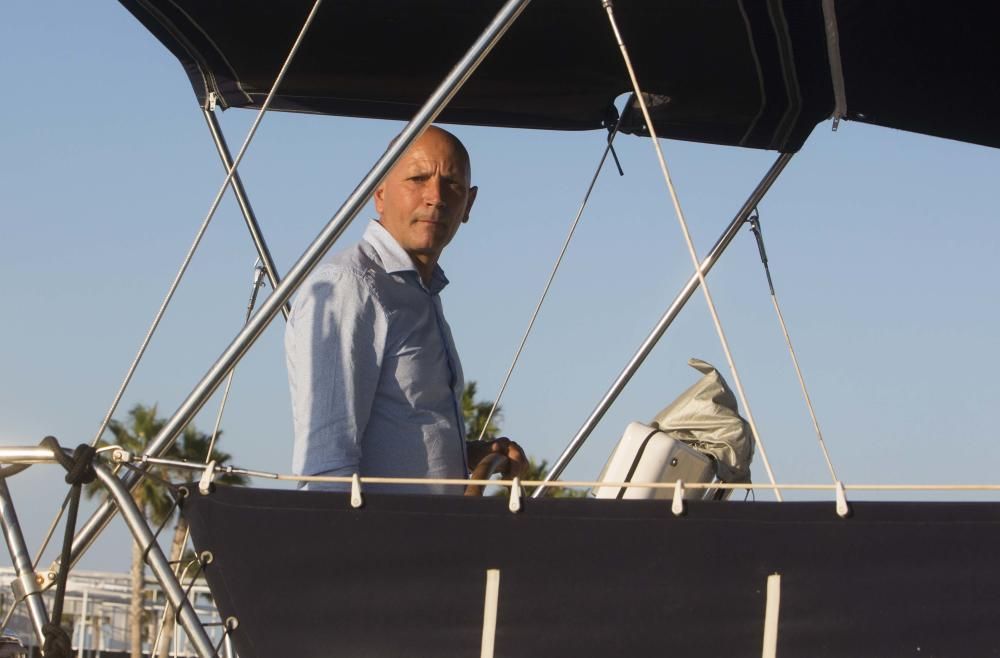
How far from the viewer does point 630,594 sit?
Answer: 2.67 metres

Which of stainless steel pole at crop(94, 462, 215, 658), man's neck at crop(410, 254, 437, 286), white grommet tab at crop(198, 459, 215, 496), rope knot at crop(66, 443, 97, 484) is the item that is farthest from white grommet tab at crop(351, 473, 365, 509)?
man's neck at crop(410, 254, 437, 286)

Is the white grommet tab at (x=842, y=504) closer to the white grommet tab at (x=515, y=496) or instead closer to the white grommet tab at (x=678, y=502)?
the white grommet tab at (x=678, y=502)

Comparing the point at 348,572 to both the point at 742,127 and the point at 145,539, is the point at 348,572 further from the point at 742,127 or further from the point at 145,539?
the point at 742,127

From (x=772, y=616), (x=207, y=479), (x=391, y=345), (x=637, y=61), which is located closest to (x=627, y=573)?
(x=772, y=616)

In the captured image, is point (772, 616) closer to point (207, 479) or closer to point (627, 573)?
point (627, 573)

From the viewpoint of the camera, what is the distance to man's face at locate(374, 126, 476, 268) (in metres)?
3.60

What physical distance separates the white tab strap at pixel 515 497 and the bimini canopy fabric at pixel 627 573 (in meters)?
0.02

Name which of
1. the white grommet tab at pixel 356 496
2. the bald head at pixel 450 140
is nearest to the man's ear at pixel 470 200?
the bald head at pixel 450 140

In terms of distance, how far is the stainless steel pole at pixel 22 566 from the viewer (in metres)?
2.90

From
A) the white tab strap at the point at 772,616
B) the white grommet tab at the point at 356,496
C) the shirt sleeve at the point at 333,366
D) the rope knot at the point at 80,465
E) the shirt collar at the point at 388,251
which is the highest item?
the shirt collar at the point at 388,251

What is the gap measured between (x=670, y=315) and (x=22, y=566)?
2.60m

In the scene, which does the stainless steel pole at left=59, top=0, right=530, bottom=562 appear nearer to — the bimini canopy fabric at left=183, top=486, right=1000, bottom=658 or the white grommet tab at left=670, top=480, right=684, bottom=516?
the bimini canopy fabric at left=183, top=486, right=1000, bottom=658

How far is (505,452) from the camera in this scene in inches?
150

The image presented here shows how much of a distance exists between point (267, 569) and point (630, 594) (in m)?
0.70
